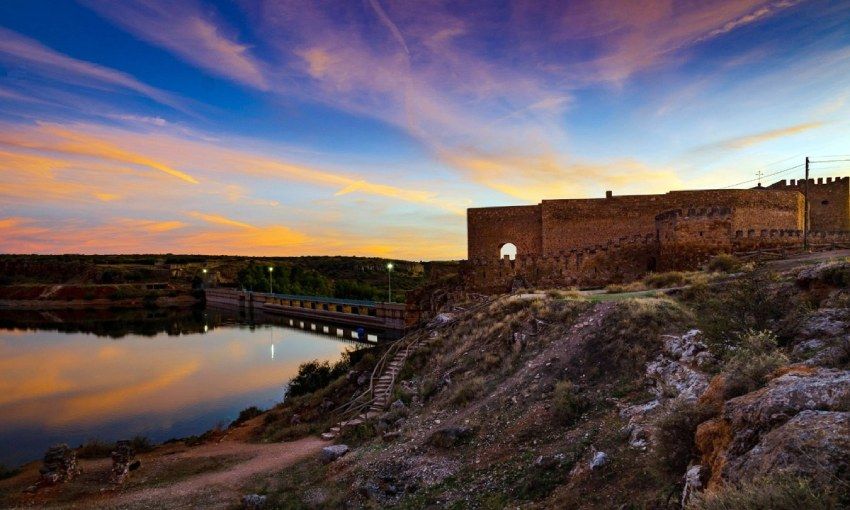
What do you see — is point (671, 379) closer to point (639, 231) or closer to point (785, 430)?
point (785, 430)

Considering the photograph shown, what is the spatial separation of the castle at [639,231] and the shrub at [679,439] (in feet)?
55.1

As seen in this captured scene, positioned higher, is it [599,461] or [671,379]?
[671,379]

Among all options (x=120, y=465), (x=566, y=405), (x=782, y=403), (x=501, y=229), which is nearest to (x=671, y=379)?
(x=566, y=405)

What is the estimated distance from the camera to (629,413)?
6.93 metres

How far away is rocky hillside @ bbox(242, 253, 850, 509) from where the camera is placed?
3.47m

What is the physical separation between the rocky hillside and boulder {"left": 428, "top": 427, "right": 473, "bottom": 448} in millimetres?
26

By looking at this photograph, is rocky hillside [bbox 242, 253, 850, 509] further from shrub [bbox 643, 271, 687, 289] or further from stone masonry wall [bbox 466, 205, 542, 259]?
stone masonry wall [bbox 466, 205, 542, 259]

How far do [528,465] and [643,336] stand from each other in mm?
4201

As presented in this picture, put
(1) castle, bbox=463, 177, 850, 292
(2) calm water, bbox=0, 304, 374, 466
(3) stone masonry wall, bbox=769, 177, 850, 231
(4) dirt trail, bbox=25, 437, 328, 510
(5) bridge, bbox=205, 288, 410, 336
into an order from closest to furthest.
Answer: (4) dirt trail, bbox=25, 437, 328, 510 → (1) castle, bbox=463, 177, 850, 292 → (2) calm water, bbox=0, 304, 374, 466 → (3) stone masonry wall, bbox=769, 177, 850, 231 → (5) bridge, bbox=205, 288, 410, 336

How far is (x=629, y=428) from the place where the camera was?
6352mm

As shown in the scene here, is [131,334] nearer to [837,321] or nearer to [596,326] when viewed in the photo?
[596,326]

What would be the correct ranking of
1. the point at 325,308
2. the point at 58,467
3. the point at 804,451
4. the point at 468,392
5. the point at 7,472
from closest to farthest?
1. the point at 804,451
2. the point at 468,392
3. the point at 58,467
4. the point at 7,472
5. the point at 325,308

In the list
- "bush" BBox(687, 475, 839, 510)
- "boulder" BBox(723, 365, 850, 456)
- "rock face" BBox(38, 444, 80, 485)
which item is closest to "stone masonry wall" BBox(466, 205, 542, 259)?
"rock face" BBox(38, 444, 80, 485)

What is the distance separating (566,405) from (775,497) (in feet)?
17.3
